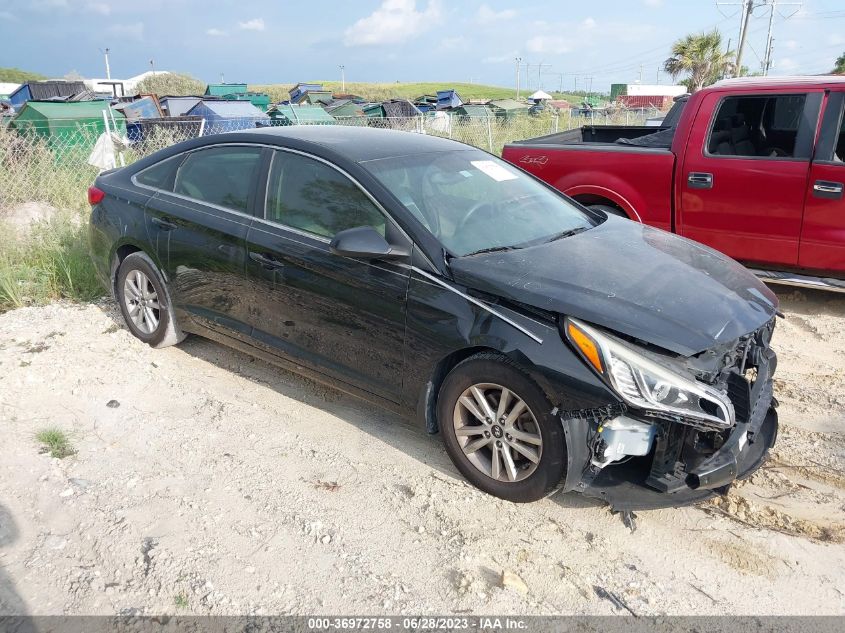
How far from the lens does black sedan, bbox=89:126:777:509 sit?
2.75 m

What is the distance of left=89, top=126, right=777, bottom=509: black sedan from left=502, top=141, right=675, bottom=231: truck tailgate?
1.94 metres

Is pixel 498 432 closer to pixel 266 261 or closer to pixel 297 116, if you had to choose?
pixel 266 261

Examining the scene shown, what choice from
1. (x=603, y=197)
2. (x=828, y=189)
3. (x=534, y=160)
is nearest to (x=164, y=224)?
(x=534, y=160)

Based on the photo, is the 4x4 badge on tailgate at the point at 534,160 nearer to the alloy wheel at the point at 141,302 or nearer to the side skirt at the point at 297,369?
the side skirt at the point at 297,369

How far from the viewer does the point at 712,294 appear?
10.3 feet

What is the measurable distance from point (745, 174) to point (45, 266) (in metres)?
6.20

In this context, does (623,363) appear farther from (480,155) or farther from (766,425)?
(480,155)

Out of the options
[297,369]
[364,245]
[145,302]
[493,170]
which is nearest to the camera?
[364,245]

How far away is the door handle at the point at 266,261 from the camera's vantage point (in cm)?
377

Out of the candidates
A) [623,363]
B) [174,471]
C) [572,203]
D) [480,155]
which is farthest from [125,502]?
[572,203]

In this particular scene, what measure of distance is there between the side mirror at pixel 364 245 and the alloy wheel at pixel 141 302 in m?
2.07

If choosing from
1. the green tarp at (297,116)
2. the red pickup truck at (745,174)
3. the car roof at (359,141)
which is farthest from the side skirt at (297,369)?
the green tarp at (297,116)

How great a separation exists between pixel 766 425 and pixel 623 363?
3.25 feet

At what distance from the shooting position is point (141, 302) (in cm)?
483
